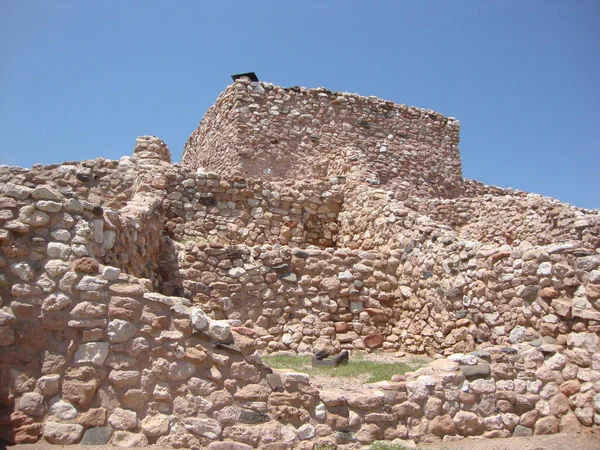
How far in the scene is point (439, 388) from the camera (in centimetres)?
605

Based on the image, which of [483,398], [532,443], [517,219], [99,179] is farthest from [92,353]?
[517,219]

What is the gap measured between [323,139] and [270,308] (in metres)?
8.05

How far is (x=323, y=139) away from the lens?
52.2 ft

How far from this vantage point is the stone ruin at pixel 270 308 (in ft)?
16.6

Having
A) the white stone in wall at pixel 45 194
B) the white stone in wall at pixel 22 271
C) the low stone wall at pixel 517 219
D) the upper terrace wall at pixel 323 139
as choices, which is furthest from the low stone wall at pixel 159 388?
the upper terrace wall at pixel 323 139

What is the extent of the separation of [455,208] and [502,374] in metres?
8.58

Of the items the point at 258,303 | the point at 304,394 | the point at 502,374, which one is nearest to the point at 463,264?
the point at 502,374

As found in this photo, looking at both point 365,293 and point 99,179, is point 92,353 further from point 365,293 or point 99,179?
point 99,179

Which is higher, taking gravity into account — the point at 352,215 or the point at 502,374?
the point at 352,215

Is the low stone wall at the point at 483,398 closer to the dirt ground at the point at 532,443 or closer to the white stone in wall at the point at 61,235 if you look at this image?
the dirt ground at the point at 532,443

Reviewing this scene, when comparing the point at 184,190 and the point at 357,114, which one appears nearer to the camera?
the point at 184,190

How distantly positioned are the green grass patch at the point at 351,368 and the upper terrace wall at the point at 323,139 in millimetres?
5760

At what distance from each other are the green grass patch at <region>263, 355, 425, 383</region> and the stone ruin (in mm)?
681

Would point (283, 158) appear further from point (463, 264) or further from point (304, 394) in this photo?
point (304, 394)
